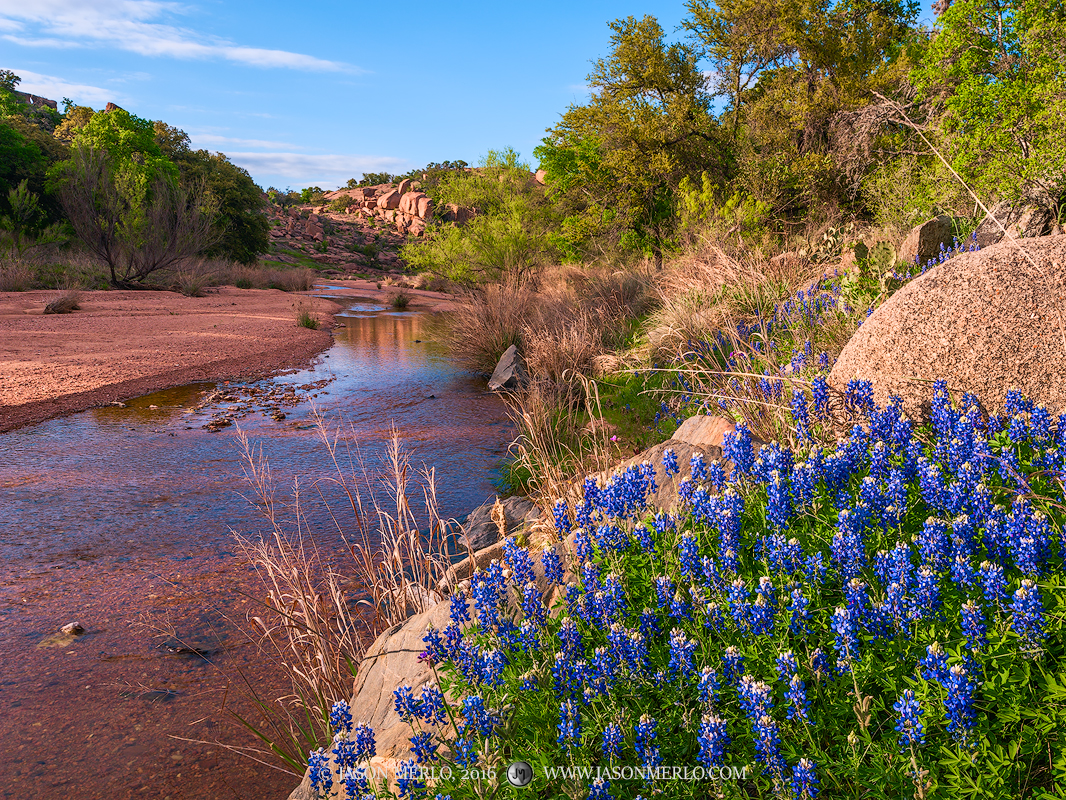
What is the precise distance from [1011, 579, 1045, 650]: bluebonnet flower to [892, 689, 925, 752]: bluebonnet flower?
1.38 ft

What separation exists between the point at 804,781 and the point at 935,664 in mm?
565

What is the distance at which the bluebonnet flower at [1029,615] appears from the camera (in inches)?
69.7

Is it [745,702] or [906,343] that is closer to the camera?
Answer: [745,702]

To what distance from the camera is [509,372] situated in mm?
11961

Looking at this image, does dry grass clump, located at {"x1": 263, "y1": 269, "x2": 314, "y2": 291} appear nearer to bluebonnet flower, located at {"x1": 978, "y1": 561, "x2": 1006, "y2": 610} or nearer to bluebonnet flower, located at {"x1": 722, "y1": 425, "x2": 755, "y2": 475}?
bluebonnet flower, located at {"x1": 722, "y1": 425, "x2": 755, "y2": 475}

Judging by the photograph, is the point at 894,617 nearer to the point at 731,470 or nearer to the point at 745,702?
the point at 745,702

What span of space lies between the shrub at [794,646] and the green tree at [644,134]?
23938 mm

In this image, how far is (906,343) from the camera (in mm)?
3908

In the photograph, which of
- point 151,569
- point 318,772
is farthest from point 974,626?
point 151,569

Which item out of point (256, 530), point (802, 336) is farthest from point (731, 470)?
point (256, 530)

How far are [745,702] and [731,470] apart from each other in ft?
5.88

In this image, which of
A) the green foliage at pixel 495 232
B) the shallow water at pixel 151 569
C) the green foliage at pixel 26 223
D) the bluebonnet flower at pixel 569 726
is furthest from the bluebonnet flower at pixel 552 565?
the green foliage at pixel 26 223

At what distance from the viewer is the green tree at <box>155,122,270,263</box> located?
43844 millimetres

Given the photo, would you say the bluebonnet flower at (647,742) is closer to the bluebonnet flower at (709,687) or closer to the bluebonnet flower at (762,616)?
the bluebonnet flower at (709,687)
